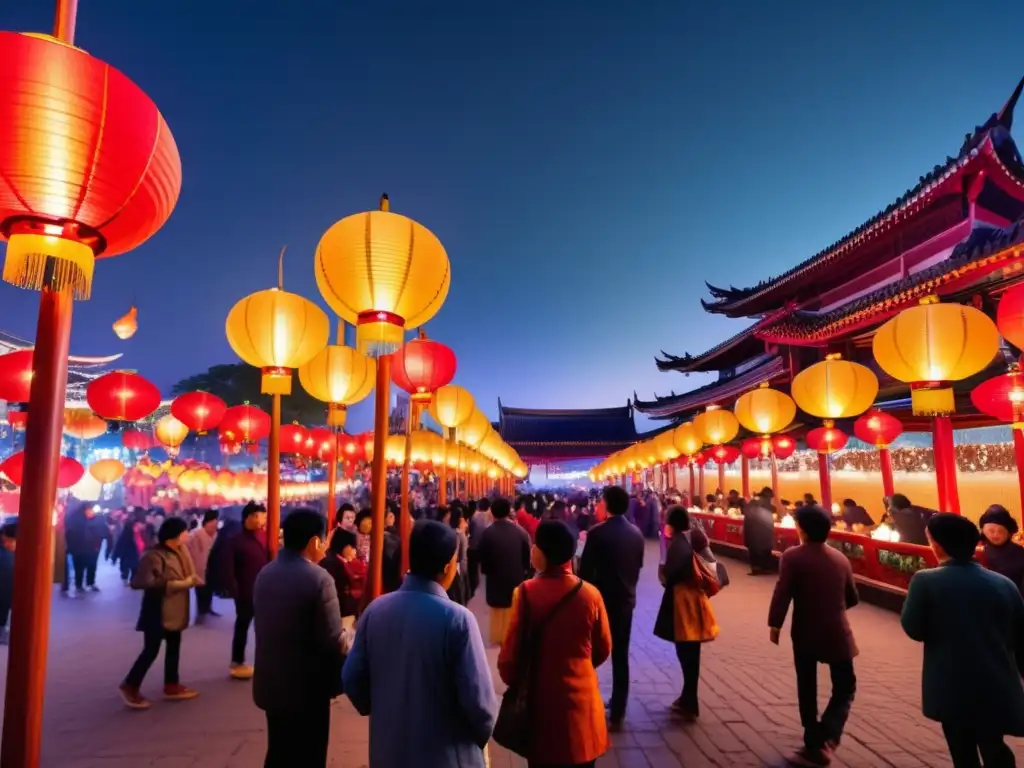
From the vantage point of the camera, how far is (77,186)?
2354 millimetres

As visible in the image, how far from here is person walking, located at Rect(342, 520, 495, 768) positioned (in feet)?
6.72

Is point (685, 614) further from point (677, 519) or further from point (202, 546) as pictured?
point (202, 546)

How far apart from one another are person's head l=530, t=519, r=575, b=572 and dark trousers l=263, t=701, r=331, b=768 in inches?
52.8

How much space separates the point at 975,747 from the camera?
9.33 ft

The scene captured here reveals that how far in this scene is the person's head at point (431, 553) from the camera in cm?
218

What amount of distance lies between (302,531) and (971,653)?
325 centimetres

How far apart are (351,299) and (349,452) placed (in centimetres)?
1398

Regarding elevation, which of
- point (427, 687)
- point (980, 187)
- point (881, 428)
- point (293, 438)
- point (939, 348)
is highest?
point (980, 187)

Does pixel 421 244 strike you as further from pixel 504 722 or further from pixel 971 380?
pixel 971 380

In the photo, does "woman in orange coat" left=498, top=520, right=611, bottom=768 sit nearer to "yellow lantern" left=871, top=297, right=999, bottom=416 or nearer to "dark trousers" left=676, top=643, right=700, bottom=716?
"dark trousers" left=676, top=643, right=700, bottom=716

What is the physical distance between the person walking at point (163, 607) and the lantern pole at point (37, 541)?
2.89 m

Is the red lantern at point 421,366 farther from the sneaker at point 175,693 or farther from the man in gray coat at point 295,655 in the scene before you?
the man in gray coat at point 295,655

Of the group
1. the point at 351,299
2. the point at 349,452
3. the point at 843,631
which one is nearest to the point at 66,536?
the point at 349,452

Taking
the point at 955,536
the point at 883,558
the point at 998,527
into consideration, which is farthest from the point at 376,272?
the point at 883,558
